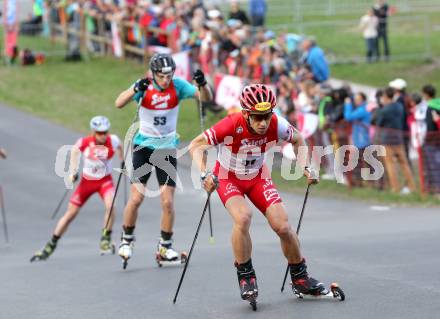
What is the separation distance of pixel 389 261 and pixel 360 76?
16457mm

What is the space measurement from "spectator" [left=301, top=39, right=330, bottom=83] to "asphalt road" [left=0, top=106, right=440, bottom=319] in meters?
3.69

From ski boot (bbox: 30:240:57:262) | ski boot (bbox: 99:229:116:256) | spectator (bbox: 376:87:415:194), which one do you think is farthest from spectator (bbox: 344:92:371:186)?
ski boot (bbox: 30:240:57:262)

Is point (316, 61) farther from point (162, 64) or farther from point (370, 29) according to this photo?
point (162, 64)

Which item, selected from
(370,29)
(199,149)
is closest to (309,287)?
(199,149)

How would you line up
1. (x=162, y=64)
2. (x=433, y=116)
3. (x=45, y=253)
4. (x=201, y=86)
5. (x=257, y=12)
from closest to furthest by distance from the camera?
1. (x=162, y=64)
2. (x=201, y=86)
3. (x=45, y=253)
4. (x=433, y=116)
5. (x=257, y=12)

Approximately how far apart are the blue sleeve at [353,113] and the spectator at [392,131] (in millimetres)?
539

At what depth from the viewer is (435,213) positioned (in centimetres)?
1745

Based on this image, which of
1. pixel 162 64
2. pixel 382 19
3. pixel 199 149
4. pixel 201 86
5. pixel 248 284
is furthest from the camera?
pixel 382 19

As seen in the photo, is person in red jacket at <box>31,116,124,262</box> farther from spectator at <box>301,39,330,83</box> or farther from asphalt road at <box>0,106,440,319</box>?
spectator at <box>301,39,330,83</box>

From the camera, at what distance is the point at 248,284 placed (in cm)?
993

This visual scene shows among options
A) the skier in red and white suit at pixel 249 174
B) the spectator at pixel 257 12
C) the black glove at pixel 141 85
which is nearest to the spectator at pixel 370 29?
the spectator at pixel 257 12

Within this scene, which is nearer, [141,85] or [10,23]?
[141,85]

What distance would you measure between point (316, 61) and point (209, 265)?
10424 millimetres

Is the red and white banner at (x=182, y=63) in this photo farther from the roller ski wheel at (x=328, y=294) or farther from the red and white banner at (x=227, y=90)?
the roller ski wheel at (x=328, y=294)
